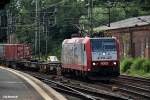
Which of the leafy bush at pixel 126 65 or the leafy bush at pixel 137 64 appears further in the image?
the leafy bush at pixel 126 65

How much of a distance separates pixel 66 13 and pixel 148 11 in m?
17.1

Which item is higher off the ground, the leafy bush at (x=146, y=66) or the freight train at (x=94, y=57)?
the freight train at (x=94, y=57)

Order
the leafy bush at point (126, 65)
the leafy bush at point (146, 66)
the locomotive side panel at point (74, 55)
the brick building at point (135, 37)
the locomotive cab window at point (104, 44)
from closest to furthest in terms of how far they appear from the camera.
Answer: the locomotive cab window at point (104, 44) < the locomotive side panel at point (74, 55) < the leafy bush at point (146, 66) < the leafy bush at point (126, 65) < the brick building at point (135, 37)

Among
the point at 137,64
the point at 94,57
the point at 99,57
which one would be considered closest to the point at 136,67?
the point at 137,64

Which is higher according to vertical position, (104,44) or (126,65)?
(104,44)

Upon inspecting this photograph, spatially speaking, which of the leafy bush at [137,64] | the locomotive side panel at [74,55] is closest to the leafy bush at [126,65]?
the leafy bush at [137,64]

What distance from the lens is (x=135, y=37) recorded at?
198ft

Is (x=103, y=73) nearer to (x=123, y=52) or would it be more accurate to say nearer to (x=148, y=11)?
(x=123, y=52)

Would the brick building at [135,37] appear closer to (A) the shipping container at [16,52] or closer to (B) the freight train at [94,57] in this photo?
(A) the shipping container at [16,52]

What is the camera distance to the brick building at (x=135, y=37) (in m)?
57.3

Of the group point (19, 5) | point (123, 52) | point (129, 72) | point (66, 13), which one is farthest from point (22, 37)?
point (129, 72)

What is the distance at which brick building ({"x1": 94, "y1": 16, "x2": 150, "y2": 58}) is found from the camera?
188 feet

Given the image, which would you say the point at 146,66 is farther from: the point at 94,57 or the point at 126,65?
the point at 94,57

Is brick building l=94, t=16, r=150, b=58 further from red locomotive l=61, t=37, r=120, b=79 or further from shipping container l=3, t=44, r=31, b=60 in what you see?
red locomotive l=61, t=37, r=120, b=79
